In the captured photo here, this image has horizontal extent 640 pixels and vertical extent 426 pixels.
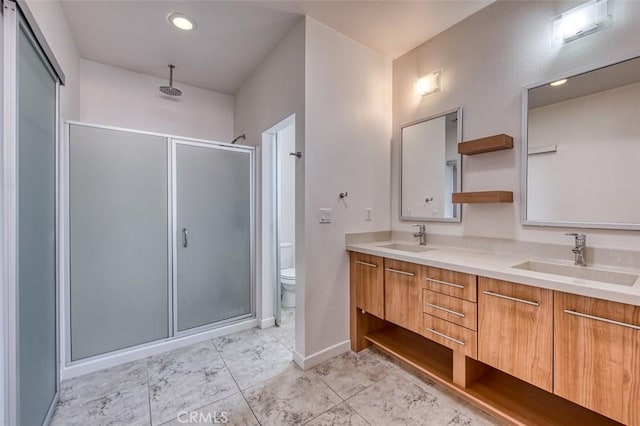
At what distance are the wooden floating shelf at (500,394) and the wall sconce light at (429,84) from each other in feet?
6.51

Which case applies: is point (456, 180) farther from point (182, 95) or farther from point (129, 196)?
point (182, 95)

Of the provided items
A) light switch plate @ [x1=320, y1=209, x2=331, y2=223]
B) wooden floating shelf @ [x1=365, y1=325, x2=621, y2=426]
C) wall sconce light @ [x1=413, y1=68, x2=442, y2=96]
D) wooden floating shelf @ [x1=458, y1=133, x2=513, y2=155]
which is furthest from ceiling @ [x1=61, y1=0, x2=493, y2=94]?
wooden floating shelf @ [x1=365, y1=325, x2=621, y2=426]

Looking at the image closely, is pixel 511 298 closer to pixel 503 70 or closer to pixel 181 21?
pixel 503 70

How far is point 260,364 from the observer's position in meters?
2.06

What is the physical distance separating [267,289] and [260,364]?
2.58 feet

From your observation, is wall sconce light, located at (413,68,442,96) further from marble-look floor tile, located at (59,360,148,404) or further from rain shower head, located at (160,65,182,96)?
marble-look floor tile, located at (59,360,148,404)

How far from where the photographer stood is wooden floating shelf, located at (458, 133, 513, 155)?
1.72 meters

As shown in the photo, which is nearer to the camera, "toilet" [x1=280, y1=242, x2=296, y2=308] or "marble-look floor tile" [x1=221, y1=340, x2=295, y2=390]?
"marble-look floor tile" [x1=221, y1=340, x2=295, y2=390]

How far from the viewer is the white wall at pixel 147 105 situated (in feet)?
8.66

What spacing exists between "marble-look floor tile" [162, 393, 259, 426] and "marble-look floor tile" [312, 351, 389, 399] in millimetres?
548

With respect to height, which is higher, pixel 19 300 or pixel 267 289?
pixel 19 300

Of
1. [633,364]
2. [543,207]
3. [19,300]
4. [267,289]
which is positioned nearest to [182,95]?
[267,289]

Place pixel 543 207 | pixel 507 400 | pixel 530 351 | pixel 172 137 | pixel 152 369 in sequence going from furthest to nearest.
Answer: pixel 172 137
pixel 152 369
pixel 543 207
pixel 507 400
pixel 530 351

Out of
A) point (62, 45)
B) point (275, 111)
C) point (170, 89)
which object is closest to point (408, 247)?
point (275, 111)
